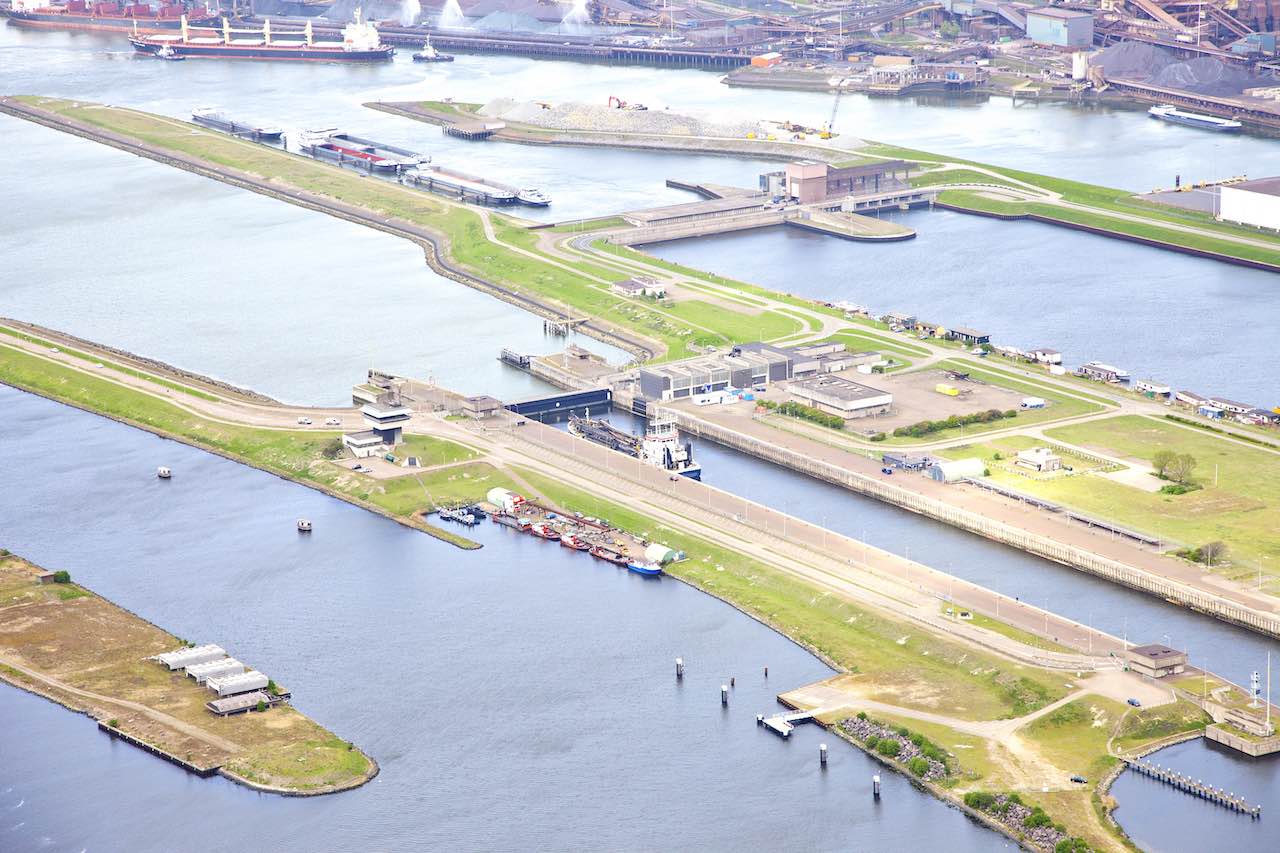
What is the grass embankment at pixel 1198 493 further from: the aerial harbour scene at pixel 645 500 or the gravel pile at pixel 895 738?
the gravel pile at pixel 895 738

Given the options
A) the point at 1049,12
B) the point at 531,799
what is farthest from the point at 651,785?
the point at 1049,12

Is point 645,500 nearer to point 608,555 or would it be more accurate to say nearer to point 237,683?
point 608,555

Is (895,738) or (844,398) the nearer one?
(895,738)

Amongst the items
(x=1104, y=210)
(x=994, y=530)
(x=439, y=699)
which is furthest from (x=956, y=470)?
Result: (x=1104, y=210)

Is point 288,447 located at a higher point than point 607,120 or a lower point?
lower

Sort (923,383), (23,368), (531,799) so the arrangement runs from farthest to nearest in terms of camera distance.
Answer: (23,368), (923,383), (531,799)

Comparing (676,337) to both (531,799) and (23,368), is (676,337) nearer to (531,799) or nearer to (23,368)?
(23,368)
